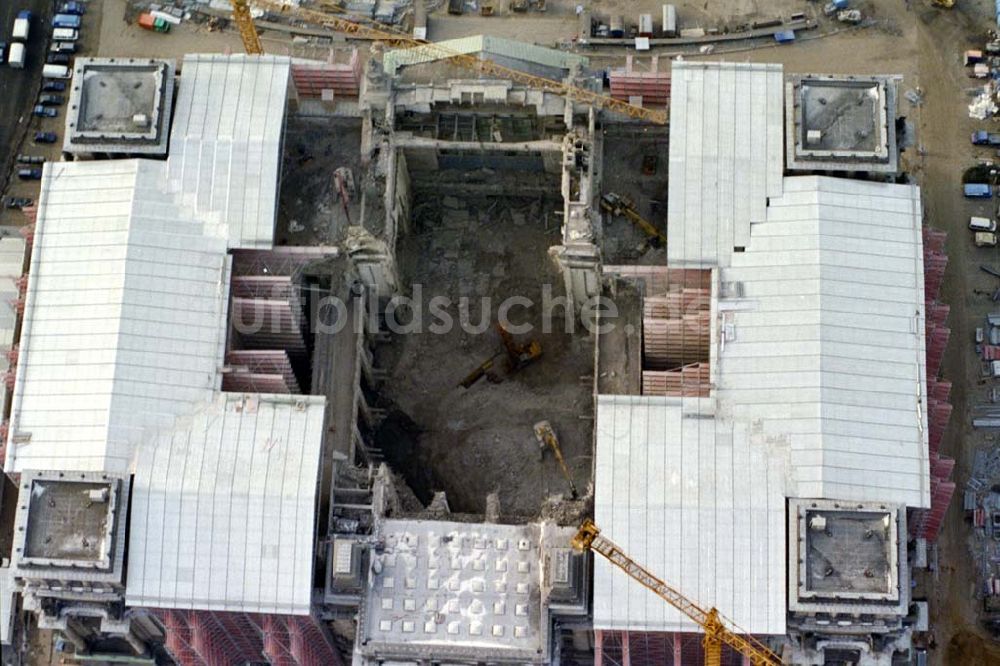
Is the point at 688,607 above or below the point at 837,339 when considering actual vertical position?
below

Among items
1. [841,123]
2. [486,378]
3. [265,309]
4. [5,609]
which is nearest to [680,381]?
[486,378]

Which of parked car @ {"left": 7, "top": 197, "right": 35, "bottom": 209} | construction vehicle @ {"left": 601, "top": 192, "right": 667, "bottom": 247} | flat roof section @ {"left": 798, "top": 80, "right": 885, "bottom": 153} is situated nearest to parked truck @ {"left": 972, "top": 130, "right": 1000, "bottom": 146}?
flat roof section @ {"left": 798, "top": 80, "right": 885, "bottom": 153}

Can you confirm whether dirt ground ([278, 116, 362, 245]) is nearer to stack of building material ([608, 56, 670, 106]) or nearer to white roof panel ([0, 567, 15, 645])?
stack of building material ([608, 56, 670, 106])

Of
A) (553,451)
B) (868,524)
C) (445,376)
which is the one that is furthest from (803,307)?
(445,376)

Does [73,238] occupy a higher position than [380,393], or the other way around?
[73,238]

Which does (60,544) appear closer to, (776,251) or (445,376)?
(445,376)

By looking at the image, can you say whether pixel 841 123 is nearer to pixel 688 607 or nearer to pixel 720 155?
pixel 720 155

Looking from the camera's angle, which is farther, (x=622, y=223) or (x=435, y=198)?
(x=435, y=198)
